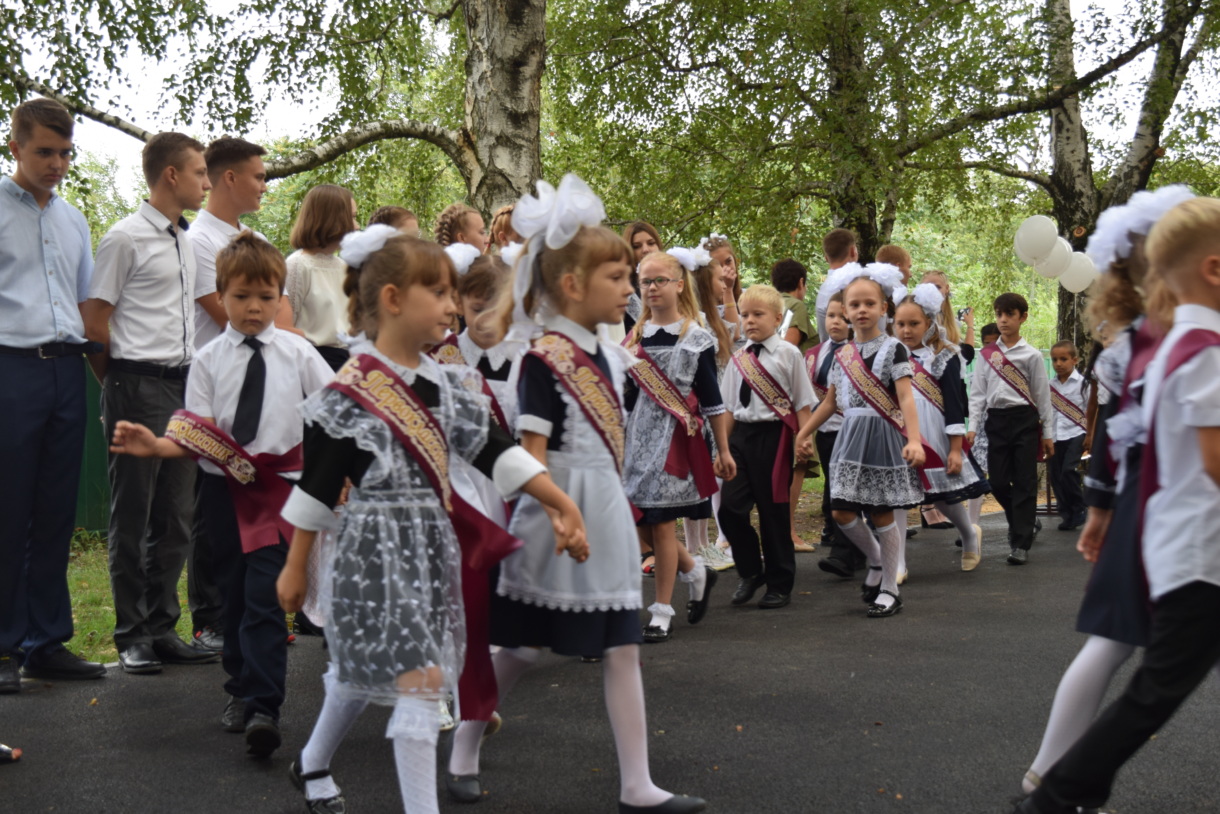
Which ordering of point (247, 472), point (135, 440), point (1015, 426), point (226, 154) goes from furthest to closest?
point (1015, 426) < point (226, 154) < point (247, 472) < point (135, 440)

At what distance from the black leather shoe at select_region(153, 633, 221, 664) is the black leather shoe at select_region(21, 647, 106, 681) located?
366 millimetres

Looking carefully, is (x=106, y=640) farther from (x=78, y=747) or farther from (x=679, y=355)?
(x=679, y=355)

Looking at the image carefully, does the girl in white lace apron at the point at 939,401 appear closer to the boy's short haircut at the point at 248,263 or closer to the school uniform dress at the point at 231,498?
the school uniform dress at the point at 231,498

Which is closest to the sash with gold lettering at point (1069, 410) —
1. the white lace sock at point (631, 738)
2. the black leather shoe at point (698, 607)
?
the black leather shoe at point (698, 607)

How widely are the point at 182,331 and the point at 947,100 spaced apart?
34.7 ft

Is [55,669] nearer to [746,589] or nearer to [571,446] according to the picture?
[571,446]

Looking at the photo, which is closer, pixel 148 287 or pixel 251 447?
pixel 251 447

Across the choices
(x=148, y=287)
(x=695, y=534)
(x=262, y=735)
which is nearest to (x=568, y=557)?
(x=262, y=735)

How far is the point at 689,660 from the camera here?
536 cm

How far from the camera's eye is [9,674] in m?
4.85

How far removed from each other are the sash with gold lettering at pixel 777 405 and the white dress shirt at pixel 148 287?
3.15 m

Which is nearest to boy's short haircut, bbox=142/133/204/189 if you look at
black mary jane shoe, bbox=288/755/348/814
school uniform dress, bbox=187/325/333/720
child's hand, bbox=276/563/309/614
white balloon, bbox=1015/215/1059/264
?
school uniform dress, bbox=187/325/333/720

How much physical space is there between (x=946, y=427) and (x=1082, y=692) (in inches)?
176

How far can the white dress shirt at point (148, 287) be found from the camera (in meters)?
5.14
